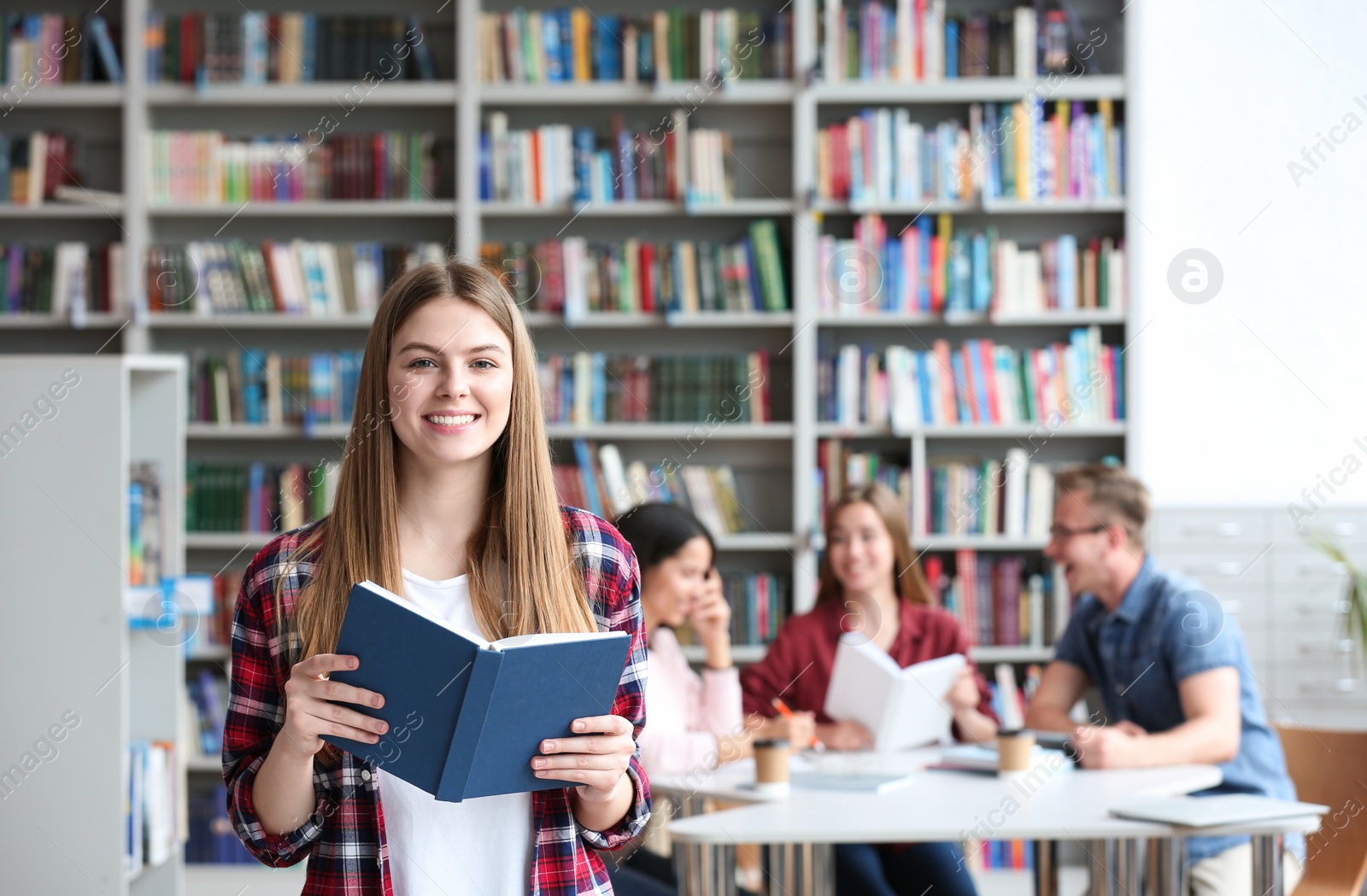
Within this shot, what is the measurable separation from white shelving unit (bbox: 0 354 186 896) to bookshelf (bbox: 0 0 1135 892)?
67.1 inches

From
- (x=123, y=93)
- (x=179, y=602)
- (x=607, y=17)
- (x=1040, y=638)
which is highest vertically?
(x=607, y=17)

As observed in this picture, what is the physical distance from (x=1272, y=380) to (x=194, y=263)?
379cm

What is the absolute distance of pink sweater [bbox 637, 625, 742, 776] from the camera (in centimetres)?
265

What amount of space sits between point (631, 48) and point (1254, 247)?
2302mm

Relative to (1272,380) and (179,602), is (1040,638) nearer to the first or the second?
(1272,380)

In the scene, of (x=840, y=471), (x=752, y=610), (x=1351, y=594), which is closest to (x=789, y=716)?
(x=752, y=610)

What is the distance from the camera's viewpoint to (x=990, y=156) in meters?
4.21

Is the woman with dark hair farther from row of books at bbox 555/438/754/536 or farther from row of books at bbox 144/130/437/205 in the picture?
row of books at bbox 144/130/437/205

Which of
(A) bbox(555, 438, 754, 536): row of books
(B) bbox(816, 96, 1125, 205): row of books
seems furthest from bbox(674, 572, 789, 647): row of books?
(B) bbox(816, 96, 1125, 205): row of books

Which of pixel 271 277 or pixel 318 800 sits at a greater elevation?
pixel 271 277

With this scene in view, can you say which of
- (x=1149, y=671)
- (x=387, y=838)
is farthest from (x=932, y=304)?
(x=387, y=838)

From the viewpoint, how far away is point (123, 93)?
14.0ft

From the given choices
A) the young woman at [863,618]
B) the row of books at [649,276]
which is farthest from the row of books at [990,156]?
the young woman at [863,618]

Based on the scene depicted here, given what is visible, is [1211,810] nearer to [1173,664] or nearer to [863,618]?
[1173,664]
